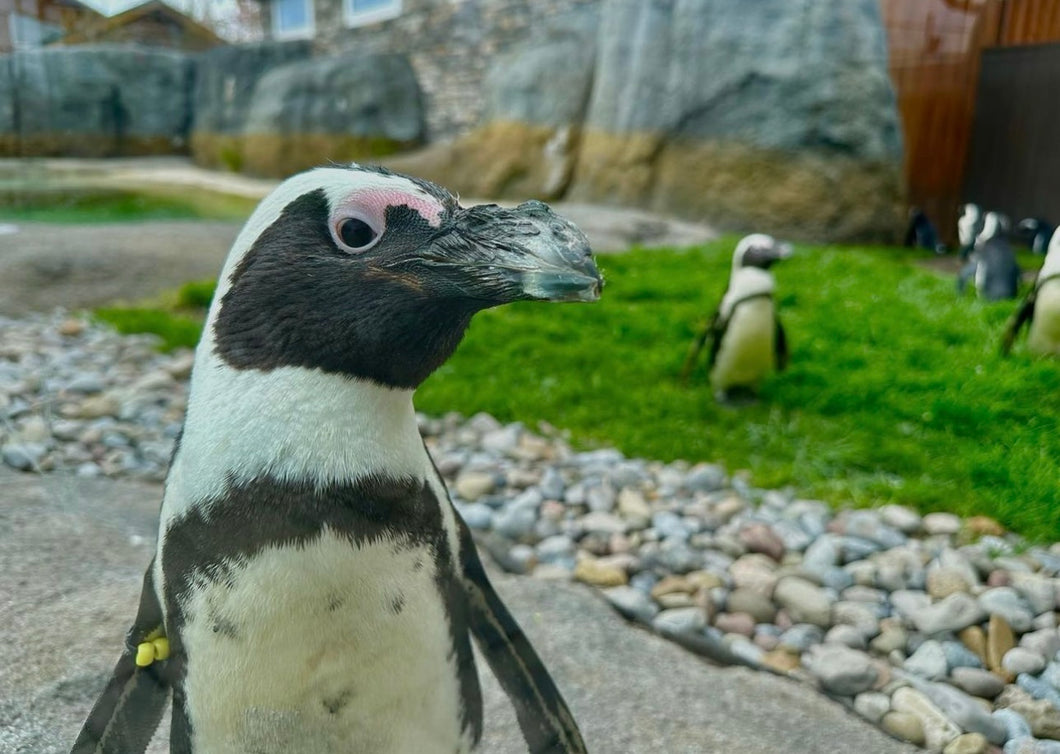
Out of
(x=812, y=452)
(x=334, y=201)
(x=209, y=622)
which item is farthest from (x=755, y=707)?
(x=812, y=452)

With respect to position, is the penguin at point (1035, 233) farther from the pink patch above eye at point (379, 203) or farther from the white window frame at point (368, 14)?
the white window frame at point (368, 14)

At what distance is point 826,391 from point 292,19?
38.3 ft

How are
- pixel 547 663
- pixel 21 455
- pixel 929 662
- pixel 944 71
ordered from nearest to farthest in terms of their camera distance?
pixel 547 663 < pixel 929 662 < pixel 21 455 < pixel 944 71

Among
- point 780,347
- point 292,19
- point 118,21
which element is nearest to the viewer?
point 118,21

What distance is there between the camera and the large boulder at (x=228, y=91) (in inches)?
386

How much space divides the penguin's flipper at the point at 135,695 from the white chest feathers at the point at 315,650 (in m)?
0.06

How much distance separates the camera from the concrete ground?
3.74 ft

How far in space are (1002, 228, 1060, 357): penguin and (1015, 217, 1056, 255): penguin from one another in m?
0.02

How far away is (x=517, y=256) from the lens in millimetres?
642

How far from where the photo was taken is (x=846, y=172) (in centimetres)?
612

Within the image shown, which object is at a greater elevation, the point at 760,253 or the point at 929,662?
the point at 760,253

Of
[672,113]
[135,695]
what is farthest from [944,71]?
[135,695]

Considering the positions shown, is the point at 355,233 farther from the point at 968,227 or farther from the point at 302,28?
the point at 302,28

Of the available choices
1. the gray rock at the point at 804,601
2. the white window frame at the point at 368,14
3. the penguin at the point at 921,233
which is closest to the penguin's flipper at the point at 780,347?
the gray rock at the point at 804,601
